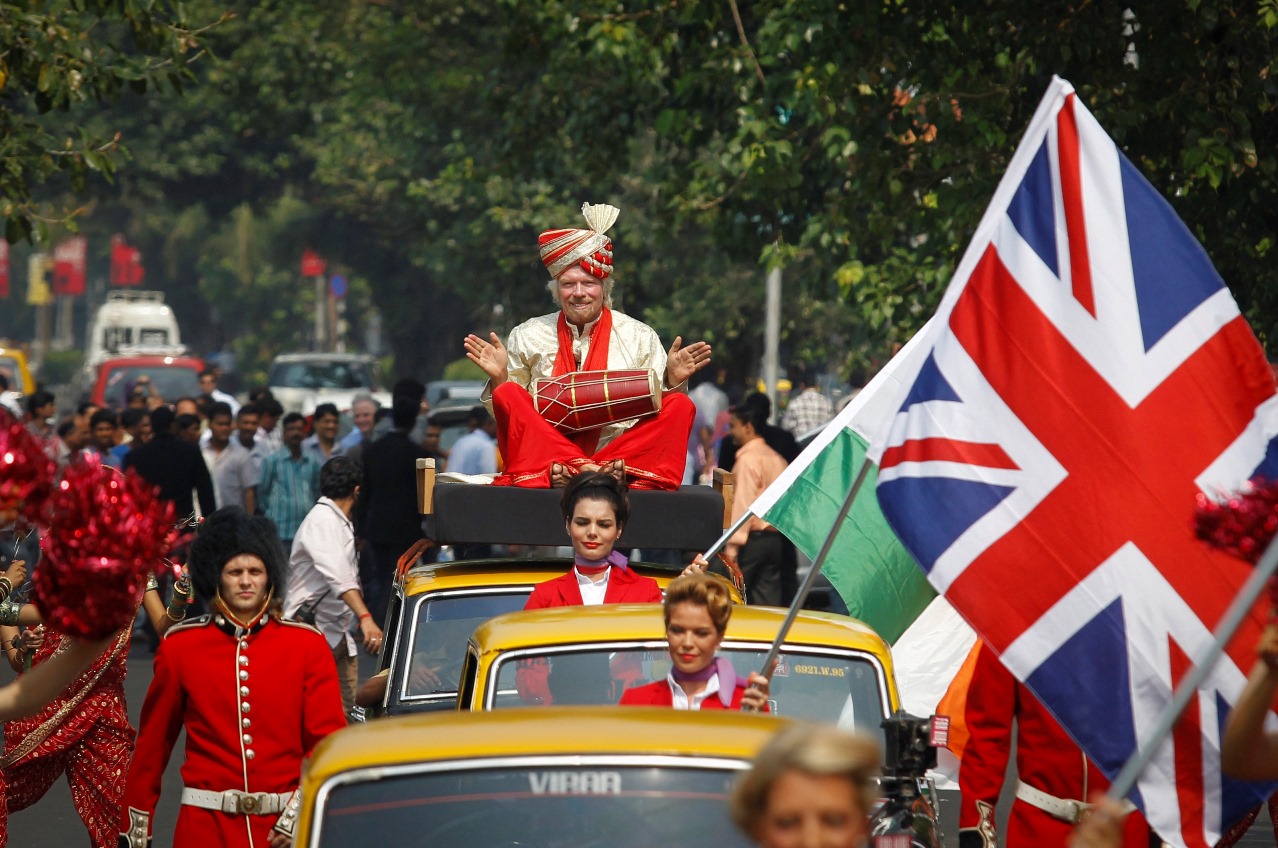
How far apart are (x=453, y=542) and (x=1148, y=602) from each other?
436 cm

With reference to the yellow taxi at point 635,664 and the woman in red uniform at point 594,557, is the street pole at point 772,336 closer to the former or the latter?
the woman in red uniform at point 594,557

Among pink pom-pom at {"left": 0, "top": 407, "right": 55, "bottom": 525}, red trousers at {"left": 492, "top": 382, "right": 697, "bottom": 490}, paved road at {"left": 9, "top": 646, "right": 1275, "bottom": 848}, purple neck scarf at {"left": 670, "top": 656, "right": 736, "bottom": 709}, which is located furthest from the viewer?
paved road at {"left": 9, "top": 646, "right": 1275, "bottom": 848}

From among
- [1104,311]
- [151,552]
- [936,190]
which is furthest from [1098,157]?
[936,190]

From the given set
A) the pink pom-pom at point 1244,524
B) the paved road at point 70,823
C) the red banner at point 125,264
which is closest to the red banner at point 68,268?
the red banner at point 125,264

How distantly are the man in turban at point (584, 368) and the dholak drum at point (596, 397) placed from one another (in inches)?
2.6

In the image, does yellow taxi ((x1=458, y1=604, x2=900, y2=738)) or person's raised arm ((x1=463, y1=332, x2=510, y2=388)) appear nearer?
yellow taxi ((x1=458, y1=604, x2=900, y2=738))

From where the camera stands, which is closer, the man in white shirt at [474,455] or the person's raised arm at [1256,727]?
the person's raised arm at [1256,727]

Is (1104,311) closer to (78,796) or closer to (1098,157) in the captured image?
(1098,157)

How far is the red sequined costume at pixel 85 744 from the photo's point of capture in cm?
800

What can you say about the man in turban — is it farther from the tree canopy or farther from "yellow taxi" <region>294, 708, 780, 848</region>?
"yellow taxi" <region>294, 708, 780, 848</region>

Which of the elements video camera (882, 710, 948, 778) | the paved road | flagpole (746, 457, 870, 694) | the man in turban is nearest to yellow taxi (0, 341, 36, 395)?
the paved road

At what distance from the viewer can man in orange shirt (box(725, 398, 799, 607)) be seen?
15.0 m

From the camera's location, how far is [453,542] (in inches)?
351

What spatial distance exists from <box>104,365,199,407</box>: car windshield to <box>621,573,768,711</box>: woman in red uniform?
26.5 m
